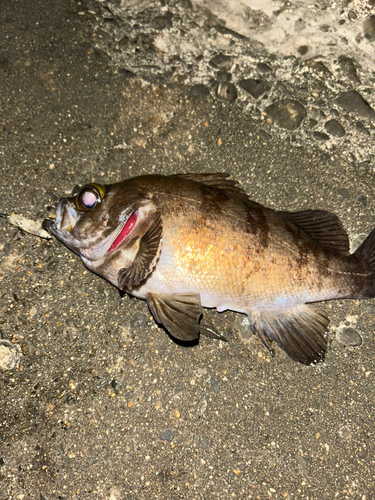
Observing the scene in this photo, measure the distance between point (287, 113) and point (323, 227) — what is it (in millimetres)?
1002

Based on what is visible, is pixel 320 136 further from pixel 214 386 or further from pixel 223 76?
pixel 214 386

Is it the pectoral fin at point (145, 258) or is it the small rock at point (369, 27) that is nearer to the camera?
the pectoral fin at point (145, 258)

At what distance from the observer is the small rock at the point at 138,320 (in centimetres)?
288

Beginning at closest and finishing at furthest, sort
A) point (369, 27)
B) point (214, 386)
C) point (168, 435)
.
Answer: point (168, 435), point (214, 386), point (369, 27)

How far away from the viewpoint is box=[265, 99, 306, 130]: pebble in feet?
10.7

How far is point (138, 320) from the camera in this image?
289cm

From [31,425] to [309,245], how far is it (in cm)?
216

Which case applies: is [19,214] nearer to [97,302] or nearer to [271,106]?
[97,302]

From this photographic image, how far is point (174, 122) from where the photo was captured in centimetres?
328

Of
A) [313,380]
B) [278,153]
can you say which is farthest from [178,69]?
[313,380]

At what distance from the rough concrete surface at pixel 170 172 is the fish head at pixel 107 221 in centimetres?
36

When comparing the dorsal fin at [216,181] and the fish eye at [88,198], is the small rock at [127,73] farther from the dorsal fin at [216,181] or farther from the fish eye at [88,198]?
the fish eye at [88,198]

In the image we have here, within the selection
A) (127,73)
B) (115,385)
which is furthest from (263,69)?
(115,385)

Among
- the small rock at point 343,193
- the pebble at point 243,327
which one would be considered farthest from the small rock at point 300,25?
the pebble at point 243,327
